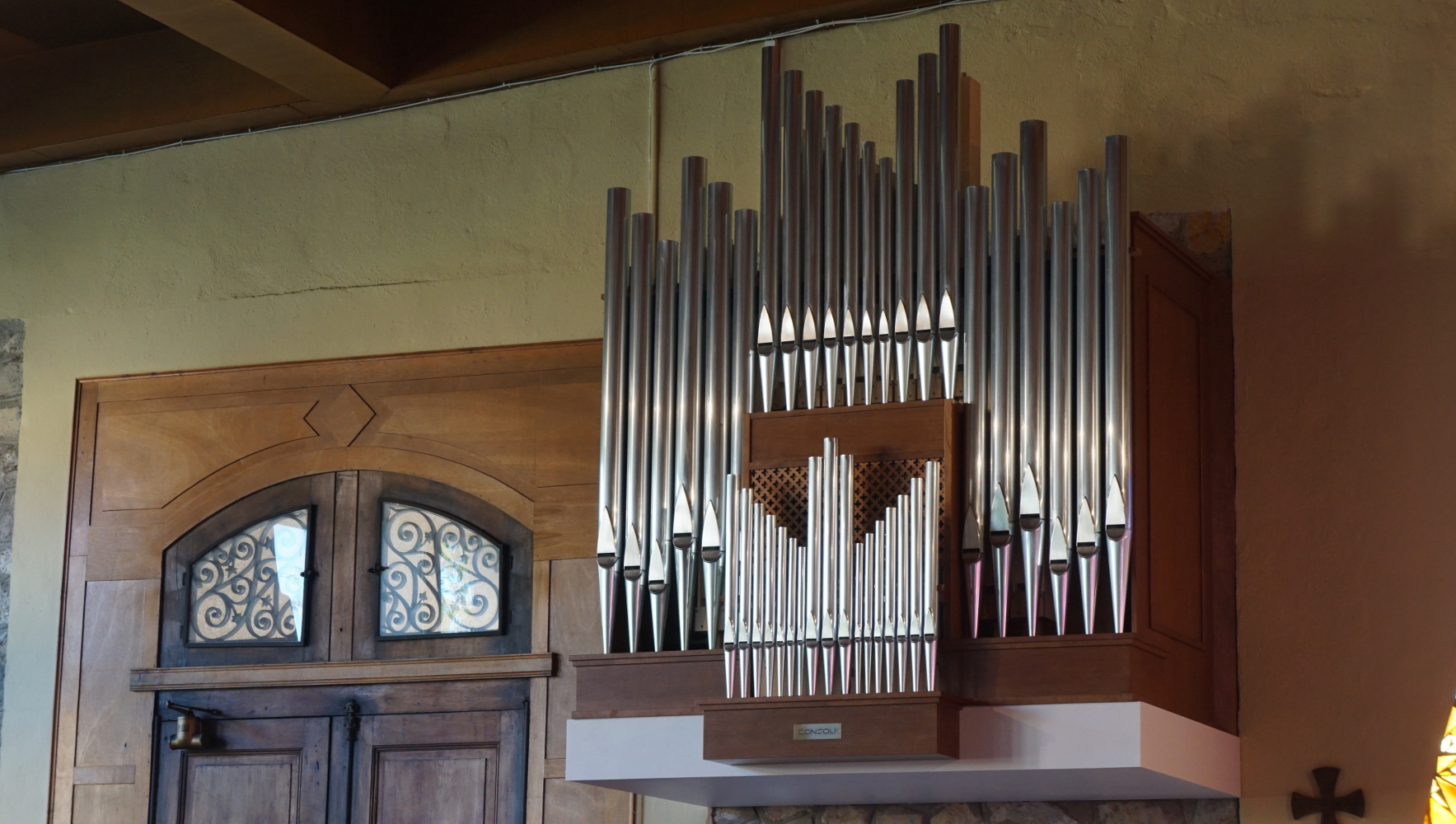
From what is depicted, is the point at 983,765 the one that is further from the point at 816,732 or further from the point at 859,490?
the point at 859,490

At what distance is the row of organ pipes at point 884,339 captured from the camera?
196 inches

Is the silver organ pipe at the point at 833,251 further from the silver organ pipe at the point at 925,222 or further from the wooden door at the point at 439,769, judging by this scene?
the wooden door at the point at 439,769

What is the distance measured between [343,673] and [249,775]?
1.77ft

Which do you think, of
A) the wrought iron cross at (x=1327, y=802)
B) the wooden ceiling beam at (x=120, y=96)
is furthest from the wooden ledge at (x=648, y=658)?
the wooden ceiling beam at (x=120, y=96)

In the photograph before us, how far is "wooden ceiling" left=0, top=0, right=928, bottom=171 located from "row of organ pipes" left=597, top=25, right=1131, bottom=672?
0.91 m

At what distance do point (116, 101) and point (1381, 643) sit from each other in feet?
17.5

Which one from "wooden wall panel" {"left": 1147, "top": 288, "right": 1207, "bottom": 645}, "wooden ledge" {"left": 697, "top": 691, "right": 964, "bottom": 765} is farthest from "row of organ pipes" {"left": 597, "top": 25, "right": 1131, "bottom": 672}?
"wooden ledge" {"left": 697, "top": 691, "right": 964, "bottom": 765}

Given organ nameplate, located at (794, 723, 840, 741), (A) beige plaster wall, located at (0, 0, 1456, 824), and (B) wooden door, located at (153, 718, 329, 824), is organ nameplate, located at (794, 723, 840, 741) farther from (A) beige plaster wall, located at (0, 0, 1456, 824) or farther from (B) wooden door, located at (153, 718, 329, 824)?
(B) wooden door, located at (153, 718, 329, 824)

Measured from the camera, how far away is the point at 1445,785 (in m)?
4.39

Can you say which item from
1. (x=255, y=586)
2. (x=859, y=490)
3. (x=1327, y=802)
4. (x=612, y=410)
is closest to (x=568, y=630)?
(x=612, y=410)

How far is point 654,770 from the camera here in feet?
17.3

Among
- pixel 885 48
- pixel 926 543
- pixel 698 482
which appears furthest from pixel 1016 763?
pixel 885 48

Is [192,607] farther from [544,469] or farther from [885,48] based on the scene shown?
[885,48]

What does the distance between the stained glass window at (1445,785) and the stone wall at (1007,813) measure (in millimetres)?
724
